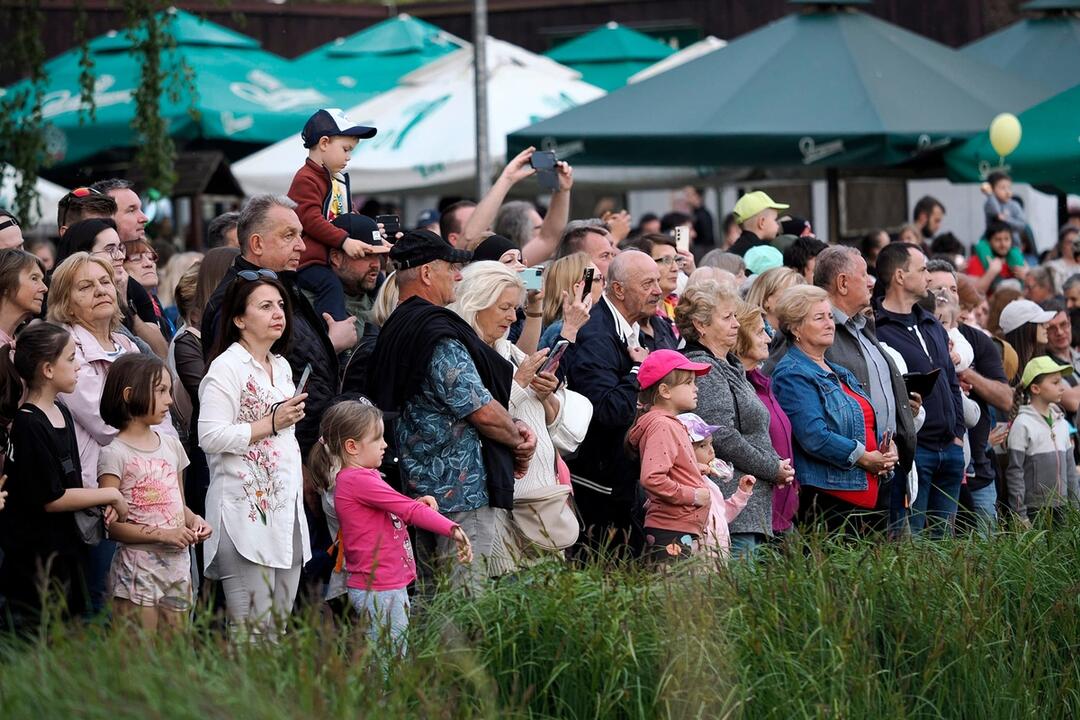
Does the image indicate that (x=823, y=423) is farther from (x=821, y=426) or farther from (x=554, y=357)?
(x=554, y=357)

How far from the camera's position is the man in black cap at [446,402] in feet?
20.1

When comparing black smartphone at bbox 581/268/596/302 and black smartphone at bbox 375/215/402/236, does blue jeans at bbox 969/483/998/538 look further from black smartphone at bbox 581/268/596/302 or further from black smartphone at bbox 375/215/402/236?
black smartphone at bbox 375/215/402/236

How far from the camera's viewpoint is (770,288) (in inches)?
328

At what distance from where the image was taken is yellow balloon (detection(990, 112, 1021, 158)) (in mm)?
11000

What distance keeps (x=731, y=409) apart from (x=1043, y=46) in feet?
36.2

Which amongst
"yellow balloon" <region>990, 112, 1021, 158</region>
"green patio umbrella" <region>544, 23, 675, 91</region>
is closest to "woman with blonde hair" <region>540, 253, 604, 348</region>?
"yellow balloon" <region>990, 112, 1021, 158</region>

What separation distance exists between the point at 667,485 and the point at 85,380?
2314mm

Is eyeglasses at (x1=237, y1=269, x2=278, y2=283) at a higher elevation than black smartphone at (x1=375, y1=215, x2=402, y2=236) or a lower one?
lower

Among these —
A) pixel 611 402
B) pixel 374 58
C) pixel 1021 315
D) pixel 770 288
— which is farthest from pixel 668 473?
pixel 374 58

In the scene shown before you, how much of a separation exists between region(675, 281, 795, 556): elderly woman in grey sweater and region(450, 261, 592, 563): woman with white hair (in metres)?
0.80

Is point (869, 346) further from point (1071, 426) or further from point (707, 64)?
point (707, 64)

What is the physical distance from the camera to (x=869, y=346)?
7.92m

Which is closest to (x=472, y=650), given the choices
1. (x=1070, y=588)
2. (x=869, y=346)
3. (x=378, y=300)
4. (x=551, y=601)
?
(x=551, y=601)

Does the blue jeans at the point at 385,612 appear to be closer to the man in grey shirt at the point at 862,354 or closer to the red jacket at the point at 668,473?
the red jacket at the point at 668,473
